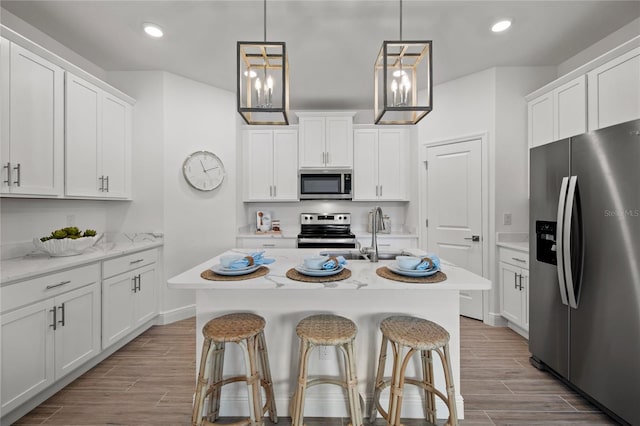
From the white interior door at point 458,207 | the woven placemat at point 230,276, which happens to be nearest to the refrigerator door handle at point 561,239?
the white interior door at point 458,207

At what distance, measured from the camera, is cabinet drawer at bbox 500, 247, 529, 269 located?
2.65 m

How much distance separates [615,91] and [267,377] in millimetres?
3095

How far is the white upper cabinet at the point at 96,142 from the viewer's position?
7.70ft

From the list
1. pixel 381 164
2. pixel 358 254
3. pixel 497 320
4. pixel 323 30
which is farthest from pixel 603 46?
pixel 358 254

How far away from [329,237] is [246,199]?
50.8 inches

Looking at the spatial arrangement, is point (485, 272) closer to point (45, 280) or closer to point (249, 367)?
point (249, 367)

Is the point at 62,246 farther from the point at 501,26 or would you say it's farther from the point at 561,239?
the point at 501,26

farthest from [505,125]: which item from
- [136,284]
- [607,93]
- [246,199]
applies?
[136,284]

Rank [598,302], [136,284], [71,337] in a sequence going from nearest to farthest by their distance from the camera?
[598,302] → [71,337] → [136,284]

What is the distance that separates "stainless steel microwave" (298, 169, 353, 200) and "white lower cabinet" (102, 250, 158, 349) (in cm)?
197

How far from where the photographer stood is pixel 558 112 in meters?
2.53

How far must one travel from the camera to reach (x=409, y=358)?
4.51 feet

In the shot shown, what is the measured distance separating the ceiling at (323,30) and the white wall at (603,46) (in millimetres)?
50

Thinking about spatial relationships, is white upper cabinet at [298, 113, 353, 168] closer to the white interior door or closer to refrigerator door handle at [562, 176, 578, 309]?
the white interior door
